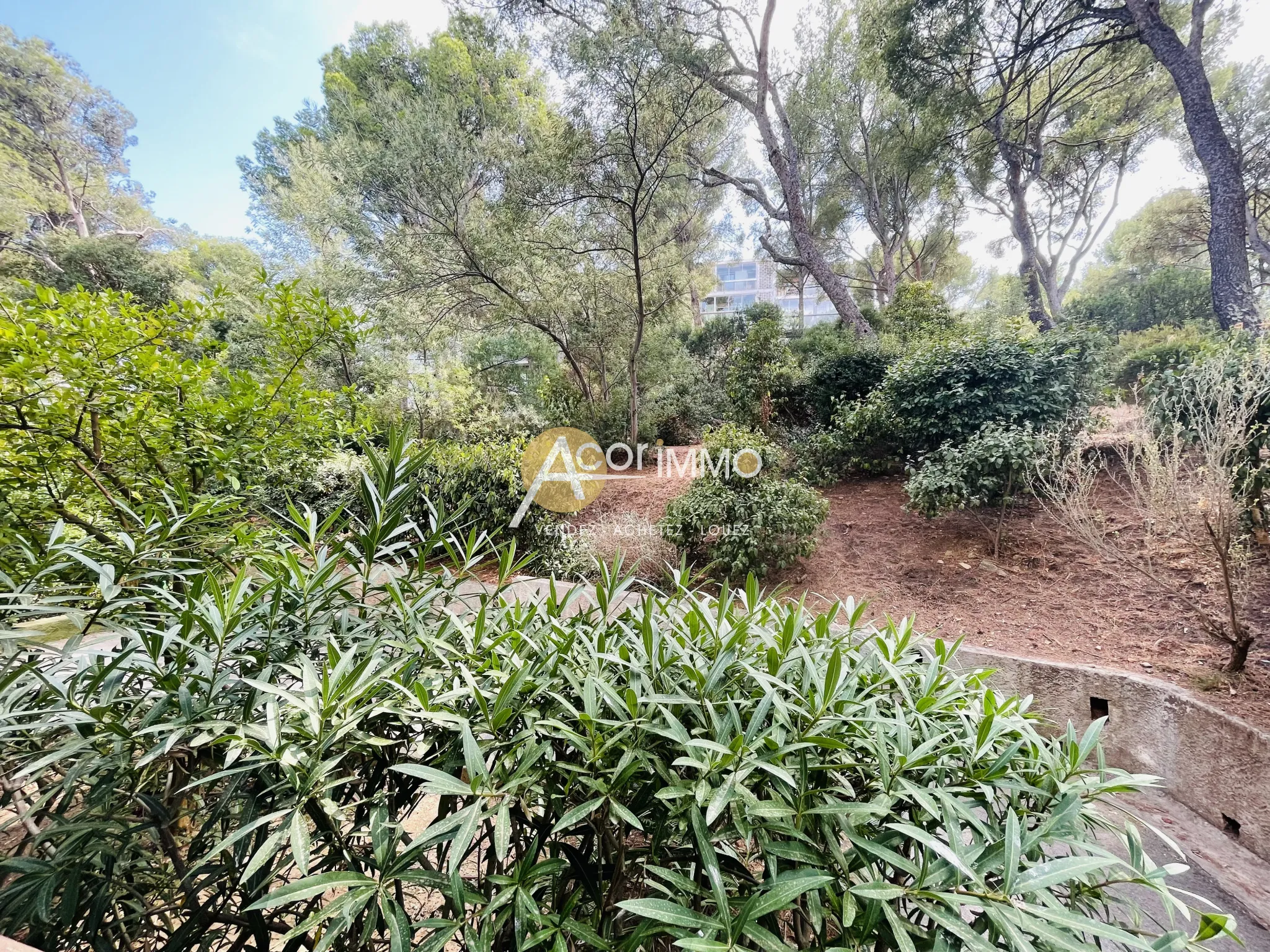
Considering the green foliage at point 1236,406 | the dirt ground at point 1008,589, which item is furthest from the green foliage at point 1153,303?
the dirt ground at point 1008,589

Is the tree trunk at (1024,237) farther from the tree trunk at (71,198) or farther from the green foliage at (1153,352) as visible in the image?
the tree trunk at (71,198)

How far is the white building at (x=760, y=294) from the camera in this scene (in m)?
14.0

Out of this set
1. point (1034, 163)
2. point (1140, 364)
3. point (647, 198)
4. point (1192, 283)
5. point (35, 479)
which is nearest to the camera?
point (35, 479)

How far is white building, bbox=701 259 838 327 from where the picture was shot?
14023mm

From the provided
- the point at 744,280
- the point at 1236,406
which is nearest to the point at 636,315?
the point at 1236,406

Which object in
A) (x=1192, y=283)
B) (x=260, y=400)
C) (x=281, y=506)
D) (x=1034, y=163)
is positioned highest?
(x=1034, y=163)

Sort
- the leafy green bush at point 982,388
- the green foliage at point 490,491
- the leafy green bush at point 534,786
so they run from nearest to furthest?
the leafy green bush at point 534,786
the leafy green bush at point 982,388
the green foliage at point 490,491

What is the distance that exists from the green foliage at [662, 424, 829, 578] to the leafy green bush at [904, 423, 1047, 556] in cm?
84

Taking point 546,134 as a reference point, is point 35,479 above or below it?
below

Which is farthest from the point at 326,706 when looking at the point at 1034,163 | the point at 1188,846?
the point at 1034,163

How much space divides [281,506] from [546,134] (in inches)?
227

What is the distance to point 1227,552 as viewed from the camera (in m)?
2.10

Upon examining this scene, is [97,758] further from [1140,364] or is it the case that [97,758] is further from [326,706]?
[1140,364]

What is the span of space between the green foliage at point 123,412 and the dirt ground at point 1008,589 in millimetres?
1970
